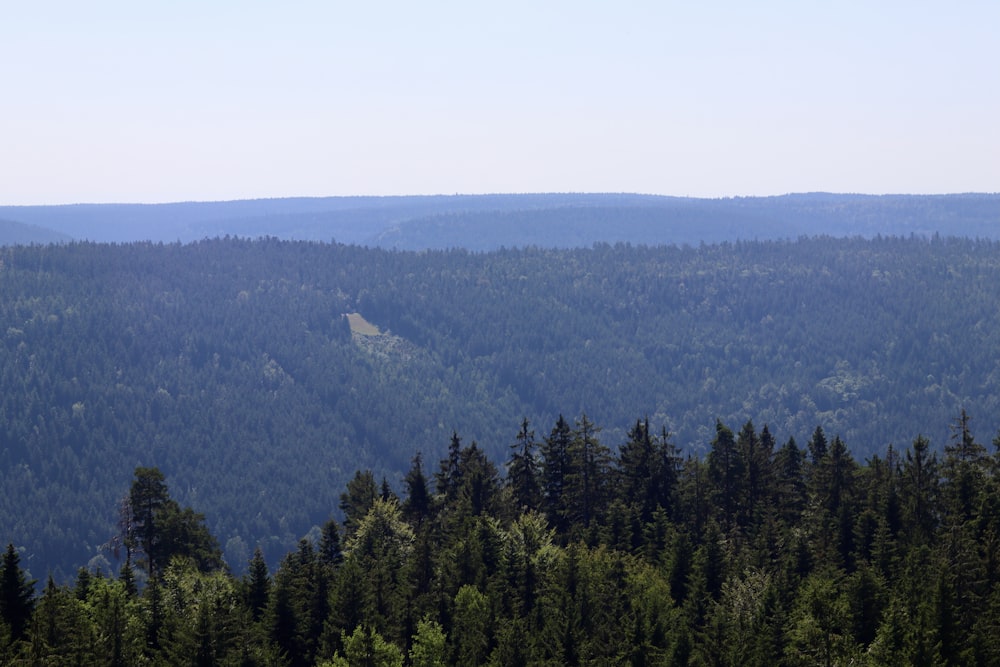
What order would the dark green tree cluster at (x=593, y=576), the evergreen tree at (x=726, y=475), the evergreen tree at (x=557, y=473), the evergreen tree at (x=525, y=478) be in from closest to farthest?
1. the dark green tree cluster at (x=593, y=576)
2. the evergreen tree at (x=726, y=475)
3. the evergreen tree at (x=557, y=473)
4. the evergreen tree at (x=525, y=478)

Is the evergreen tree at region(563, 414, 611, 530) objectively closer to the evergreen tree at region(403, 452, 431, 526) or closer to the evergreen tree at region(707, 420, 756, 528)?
the evergreen tree at region(707, 420, 756, 528)

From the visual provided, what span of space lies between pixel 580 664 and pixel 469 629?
7.09 m

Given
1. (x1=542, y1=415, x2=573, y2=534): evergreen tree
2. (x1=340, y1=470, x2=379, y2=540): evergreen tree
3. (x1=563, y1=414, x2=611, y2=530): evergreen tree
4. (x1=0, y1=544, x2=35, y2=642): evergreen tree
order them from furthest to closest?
(x1=340, y1=470, x2=379, y2=540): evergreen tree, (x1=542, y1=415, x2=573, y2=534): evergreen tree, (x1=563, y1=414, x2=611, y2=530): evergreen tree, (x1=0, y1=544, x2=35, y2=642): evergreen tree

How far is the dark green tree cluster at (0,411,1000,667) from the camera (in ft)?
186

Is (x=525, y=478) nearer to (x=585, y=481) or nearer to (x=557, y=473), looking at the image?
(x=557, y=473)

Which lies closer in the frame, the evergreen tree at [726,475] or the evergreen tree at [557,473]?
the evergreen tree at [726,475]

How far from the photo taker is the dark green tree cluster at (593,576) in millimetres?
56688

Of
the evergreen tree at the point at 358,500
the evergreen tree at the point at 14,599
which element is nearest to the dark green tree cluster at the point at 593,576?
the evergreen tree at the point at 14,599

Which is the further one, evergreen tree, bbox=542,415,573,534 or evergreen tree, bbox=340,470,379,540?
evergreen tree, bbox=340,470,379,540

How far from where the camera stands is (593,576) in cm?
6988

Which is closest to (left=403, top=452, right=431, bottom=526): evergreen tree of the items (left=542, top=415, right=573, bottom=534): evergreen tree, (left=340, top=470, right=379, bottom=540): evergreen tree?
(left=340, top=470, right=379, bottom=540): evergreen tree

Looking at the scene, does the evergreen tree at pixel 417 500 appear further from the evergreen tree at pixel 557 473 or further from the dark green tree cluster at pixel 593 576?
the evergreen tree at pixel 557 473

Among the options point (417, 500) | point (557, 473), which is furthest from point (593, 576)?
point (417, 500)

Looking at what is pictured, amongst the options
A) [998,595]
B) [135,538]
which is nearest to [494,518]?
[135,538]
